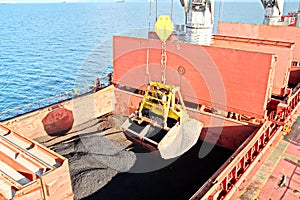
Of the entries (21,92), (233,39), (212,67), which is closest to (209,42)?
(233,39)

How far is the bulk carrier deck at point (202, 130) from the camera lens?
27.1 ft

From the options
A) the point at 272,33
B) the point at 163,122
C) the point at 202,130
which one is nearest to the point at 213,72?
the point at 202,130

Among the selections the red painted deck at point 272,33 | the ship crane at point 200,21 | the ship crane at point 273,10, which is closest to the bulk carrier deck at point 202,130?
the ship crane at point 200,21

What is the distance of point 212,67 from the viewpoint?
10797 millimetres

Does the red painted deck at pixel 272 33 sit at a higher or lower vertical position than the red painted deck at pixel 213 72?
higher

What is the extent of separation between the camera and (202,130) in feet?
37.8

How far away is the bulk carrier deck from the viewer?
8.27 meters

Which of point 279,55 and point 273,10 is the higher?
point 273,10

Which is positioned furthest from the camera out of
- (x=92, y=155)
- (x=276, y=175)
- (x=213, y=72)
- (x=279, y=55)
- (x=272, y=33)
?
(x=272, y=33)

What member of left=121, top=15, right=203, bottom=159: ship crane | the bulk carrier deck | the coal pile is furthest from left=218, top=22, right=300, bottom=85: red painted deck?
the coal pile

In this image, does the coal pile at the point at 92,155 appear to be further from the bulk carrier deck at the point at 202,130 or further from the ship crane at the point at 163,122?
the ship crane at the point at 163,122

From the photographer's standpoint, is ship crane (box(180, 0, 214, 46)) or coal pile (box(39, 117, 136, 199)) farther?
ship crane (box(180, 0, 214, 46))

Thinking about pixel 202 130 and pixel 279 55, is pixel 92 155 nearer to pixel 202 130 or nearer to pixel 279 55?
pixel 202 130

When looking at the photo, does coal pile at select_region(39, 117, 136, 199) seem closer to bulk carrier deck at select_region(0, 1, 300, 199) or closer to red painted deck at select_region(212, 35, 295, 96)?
bulk carrier deck at select_region(0, 1, 300, 199)
